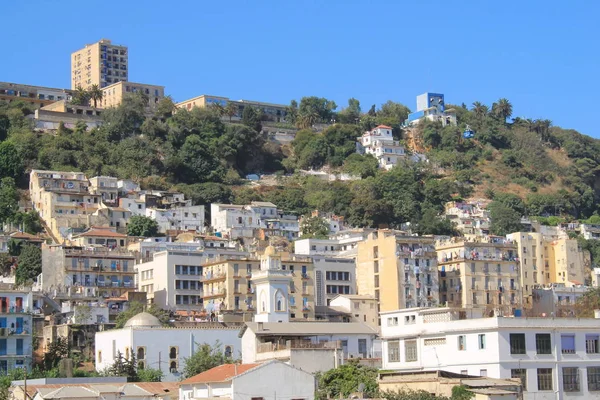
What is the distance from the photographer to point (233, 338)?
6931 centimetres

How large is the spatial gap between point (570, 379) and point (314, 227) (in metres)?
68.1

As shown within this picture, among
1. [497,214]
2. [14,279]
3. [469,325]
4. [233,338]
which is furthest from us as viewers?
[497,214]

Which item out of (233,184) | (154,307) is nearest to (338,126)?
(233,184)

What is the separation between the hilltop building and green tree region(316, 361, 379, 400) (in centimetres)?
11841

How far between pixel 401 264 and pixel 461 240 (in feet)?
40.4

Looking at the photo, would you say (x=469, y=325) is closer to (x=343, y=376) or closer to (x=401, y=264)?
(x=343, y=376)

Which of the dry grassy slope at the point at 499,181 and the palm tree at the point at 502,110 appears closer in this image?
the dry grassy slope at the point at 499,181

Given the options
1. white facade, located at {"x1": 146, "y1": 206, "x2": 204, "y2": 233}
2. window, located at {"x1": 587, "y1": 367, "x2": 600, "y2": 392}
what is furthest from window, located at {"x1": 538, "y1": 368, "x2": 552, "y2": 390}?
white facade, located at {"x1": 146, "y1": 206, "x2": 204, "y2": 233}

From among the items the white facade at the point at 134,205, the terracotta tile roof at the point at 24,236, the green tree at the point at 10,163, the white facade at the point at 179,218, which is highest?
the green tree at the point at 10,163

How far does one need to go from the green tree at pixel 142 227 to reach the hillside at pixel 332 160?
403 inches

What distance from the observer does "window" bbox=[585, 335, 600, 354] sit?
161 feet

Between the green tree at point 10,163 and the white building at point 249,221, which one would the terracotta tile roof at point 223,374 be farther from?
the green tree at point 10,163

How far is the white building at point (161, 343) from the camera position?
66938 mm

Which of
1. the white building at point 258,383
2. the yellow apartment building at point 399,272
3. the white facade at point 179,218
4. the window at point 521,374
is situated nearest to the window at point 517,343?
the window at point 521,374
